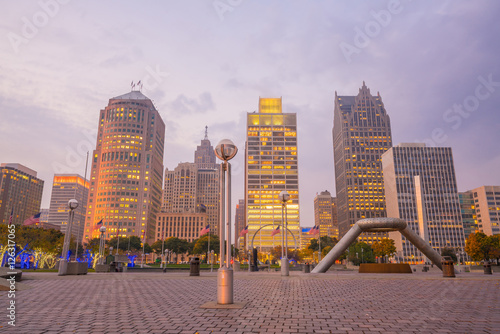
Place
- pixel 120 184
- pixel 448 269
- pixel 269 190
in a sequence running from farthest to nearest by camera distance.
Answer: pixel 269 190 → pixel 120 184 → pixel 448 269

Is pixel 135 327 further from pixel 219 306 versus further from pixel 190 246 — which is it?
pixel 190 246

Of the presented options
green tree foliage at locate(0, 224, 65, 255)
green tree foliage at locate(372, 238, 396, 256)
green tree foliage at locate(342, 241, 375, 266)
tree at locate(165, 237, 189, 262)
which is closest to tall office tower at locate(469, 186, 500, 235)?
green tree foliage at locate(372, 238, 396, 256)

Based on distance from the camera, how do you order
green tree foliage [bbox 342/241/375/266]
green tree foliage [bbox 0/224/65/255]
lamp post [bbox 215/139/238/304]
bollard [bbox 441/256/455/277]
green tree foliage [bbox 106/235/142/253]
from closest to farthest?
lamp post [bbox 215/139/238/304] → bollard [bbox 441/256/455/277] → green tree foliage [bbox 0/224/65/255] → green tree foliage [bbox 342/241/375/266] → green tree foliage [bbox 106/235/142/253]

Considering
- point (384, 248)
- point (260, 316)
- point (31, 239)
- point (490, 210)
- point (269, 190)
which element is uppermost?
point (269, 190)

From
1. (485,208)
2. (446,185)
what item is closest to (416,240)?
(446,185)

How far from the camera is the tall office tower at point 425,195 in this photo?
6777 inches

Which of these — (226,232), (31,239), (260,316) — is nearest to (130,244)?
(31,239)

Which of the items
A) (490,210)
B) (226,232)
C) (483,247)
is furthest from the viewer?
(490,210)

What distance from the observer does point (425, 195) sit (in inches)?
6978

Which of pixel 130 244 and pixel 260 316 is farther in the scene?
pixel 130 244

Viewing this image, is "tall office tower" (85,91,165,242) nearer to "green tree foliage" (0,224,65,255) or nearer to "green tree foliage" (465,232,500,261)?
"green tree foliage" (0,224,65,255)

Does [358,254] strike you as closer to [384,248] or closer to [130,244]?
[384,248]

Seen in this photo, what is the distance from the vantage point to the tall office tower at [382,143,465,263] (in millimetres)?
172125

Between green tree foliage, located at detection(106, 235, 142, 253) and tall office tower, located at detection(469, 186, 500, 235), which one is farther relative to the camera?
tall office tower, located at detection(469, 186, 500, 235)
